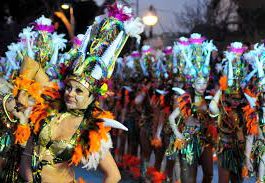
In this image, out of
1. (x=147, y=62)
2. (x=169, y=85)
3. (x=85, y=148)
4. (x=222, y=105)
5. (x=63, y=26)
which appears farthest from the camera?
(x=63, y=26)

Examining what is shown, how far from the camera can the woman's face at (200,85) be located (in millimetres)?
6896

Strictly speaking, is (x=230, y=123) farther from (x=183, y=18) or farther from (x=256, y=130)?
(x=183, y=18)

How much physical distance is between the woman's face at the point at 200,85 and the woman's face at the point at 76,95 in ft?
11.0

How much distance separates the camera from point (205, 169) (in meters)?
6.96

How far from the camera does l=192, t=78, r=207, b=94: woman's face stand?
6896mm

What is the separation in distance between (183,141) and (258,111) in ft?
3.51

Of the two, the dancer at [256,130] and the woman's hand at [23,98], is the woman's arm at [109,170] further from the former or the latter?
the dancer at [256,130]

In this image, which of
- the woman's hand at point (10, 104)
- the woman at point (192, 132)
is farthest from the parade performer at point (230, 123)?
the woman's hand at point (10, 104)

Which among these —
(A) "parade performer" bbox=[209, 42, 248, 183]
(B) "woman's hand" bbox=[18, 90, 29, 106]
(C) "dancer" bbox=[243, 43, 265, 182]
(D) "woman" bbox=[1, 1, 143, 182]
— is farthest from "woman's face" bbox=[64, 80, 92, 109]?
(A) "parade performer" bbox=[209, 42, 248, 183]

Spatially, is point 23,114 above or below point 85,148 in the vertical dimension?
above

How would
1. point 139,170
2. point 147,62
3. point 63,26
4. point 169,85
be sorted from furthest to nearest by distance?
point 63,26
point 147,62
point 139,170
point 169,85

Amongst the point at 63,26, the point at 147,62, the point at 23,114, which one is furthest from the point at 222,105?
the point at 63,26

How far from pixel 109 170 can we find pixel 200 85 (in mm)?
3462

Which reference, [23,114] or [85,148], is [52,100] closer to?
[85,148]
